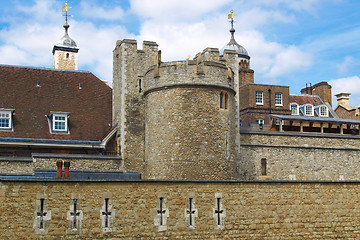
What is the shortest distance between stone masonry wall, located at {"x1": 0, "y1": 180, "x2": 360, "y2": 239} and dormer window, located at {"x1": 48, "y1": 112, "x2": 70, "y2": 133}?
10060 millimetres

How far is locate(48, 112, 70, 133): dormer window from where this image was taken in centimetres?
2862

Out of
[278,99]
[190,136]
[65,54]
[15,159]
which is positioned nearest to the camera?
[190,136]

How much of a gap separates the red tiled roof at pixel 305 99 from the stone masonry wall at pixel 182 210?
23628 millimetres

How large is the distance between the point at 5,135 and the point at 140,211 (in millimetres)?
11075

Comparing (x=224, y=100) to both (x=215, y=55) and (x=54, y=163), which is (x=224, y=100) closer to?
(x=215, y=55)

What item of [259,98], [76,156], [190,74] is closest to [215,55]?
[190,74]

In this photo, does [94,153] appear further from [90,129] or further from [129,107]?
[129,107]

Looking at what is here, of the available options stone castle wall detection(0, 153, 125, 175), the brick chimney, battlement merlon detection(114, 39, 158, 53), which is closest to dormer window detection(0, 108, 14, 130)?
stone castle wall detection(0, 153, 125, 175)

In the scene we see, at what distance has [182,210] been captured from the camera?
20297 mm

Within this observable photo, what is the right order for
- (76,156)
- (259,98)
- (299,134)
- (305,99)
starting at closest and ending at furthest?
(76,156) < (299,134) < (259,98) < (305,99)

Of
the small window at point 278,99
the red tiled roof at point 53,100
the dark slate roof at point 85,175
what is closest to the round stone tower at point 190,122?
the dark slate roof at point 85,175

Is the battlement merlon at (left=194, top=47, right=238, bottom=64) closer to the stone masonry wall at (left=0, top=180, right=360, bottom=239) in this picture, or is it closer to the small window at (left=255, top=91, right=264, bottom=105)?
the stone masonry wall at (left=0, top=180, right=360, bottom=239)

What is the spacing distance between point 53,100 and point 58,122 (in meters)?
1.95

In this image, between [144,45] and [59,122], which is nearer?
[59,122]
